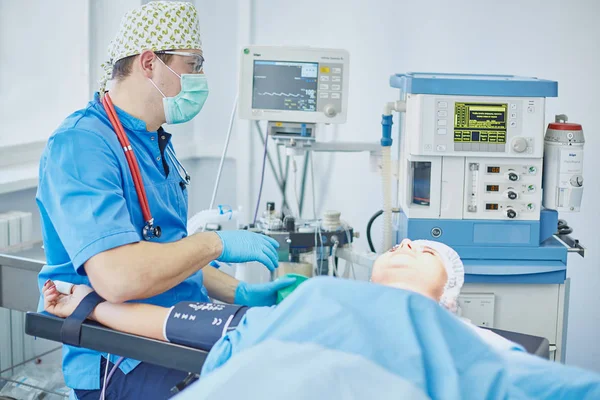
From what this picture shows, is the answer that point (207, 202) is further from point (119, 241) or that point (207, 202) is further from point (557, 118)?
point (119, 241)

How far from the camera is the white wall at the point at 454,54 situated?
328cm

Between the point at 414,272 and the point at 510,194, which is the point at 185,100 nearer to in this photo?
the point at 414,272

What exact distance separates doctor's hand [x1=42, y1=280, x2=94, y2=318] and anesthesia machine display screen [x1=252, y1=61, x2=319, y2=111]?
1.15 metres

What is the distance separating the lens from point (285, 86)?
261 centimetres

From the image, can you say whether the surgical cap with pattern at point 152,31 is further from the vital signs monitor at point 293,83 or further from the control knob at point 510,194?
the control knob at point 510,194

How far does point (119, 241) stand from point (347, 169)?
7.48 feet

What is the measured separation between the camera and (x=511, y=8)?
3.36 meters

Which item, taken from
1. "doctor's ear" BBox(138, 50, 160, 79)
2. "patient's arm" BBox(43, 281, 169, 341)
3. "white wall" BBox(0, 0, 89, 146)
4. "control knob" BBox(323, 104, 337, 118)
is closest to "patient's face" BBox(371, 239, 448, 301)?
"patient's arm" BBox(43, 281, 169, 341)

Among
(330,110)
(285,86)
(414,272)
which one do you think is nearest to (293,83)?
(285,86)

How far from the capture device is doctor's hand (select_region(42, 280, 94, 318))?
162cm

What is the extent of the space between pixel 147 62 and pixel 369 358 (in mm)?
1019

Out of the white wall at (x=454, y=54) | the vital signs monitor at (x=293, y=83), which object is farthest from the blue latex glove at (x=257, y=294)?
the white wall at (x=454, y=54)

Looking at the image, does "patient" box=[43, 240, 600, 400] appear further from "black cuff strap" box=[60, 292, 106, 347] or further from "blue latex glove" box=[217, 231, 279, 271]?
"blue latex glove" box=[217, 231, 279, 271]

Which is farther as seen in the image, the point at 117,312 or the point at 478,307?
the point at 478,307
